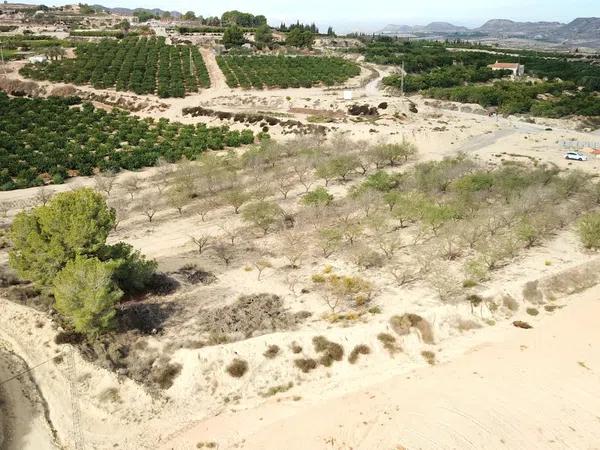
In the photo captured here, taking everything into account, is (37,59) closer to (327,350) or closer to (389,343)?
(327,350)

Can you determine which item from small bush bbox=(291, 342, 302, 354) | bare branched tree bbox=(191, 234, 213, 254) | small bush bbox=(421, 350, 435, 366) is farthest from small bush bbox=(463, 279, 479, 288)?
bare branched tree bbox=(191, 234, 213, 254)

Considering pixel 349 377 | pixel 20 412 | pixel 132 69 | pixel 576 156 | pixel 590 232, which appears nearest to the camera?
pixel 20 412

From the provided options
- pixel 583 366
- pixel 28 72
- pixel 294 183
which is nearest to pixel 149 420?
pixel 583 366

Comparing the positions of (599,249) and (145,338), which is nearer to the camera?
(145,338)

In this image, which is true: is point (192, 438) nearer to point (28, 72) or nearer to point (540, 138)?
point (540, 138)

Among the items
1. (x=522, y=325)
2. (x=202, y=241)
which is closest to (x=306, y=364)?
(x=522, y=325)

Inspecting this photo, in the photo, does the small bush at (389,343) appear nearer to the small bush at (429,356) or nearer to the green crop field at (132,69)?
the small bush at (429,356)

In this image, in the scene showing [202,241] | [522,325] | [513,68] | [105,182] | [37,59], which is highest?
[37,59]

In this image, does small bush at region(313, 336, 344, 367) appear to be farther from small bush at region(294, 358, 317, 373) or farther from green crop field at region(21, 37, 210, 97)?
green crop field at region(21, 37, 210, 97)
